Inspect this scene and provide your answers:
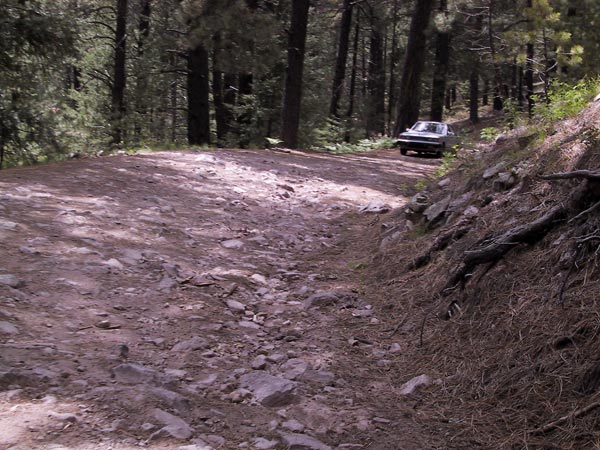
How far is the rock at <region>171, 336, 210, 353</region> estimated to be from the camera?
4.48 metres

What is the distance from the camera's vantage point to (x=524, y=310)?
4367 mm

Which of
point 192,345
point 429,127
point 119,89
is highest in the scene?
point 119,89

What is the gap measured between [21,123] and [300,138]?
29.0 ft

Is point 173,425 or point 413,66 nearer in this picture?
point 173,425

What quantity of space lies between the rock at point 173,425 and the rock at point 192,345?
3.25ft

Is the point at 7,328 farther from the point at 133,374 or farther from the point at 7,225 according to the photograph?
the point at 7,225

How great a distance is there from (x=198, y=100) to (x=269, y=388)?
1663 centimetres

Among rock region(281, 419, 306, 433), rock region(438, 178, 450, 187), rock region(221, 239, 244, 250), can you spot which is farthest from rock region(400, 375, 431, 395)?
rock region(438, 178, 450, 187)

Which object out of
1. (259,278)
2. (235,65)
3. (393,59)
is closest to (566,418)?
(259,278)

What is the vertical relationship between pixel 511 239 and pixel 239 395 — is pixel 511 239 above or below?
above

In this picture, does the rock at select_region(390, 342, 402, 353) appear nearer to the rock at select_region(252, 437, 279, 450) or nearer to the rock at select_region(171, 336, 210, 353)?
the rock at select_region(171, 336, 210, 353)

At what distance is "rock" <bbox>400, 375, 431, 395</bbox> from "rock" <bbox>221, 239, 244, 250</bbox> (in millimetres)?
3335

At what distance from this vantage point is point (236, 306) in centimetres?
552

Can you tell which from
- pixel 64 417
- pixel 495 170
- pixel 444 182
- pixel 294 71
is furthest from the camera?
pixel 294 71
